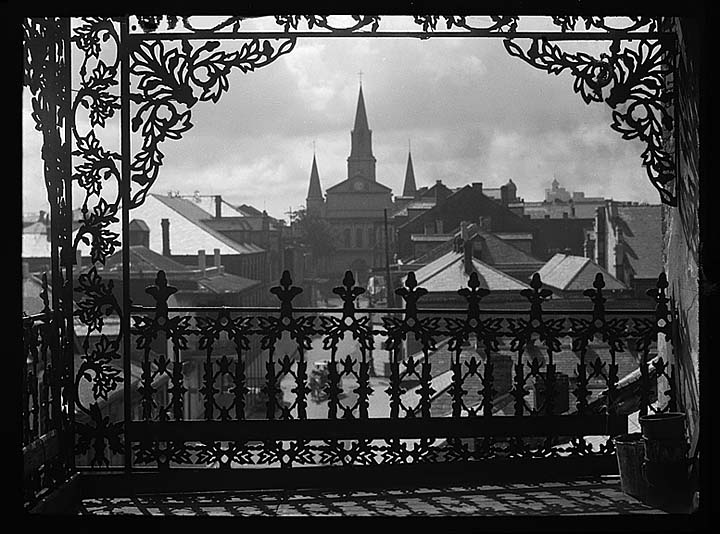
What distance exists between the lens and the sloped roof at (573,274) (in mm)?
21583

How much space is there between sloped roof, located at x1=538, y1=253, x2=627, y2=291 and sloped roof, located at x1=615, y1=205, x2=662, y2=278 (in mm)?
1622

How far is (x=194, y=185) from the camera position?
44781mm

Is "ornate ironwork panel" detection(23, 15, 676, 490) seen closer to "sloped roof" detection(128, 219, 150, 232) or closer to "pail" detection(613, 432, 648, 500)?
"pail" detection(613, 432, 648, 500)

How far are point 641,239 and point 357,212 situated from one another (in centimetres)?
1522

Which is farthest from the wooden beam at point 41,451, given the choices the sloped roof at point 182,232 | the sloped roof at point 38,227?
the sloped roof at point 182,232

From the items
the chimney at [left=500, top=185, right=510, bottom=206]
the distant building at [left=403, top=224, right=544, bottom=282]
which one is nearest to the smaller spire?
the chimney at [left=500, top=185, right=510, bottom=206]

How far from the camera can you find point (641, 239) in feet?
89.8

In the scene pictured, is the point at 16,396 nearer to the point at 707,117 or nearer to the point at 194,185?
the point at 707,117

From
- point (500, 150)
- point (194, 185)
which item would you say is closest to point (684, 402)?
point (500, 150)

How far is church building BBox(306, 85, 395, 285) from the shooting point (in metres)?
30.4

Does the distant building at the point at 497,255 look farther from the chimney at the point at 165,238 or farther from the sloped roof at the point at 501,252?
the chimney at the point at 165,238

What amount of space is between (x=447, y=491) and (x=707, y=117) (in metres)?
2.70

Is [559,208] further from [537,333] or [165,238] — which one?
[537,333]

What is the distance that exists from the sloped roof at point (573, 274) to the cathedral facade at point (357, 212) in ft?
13.7
